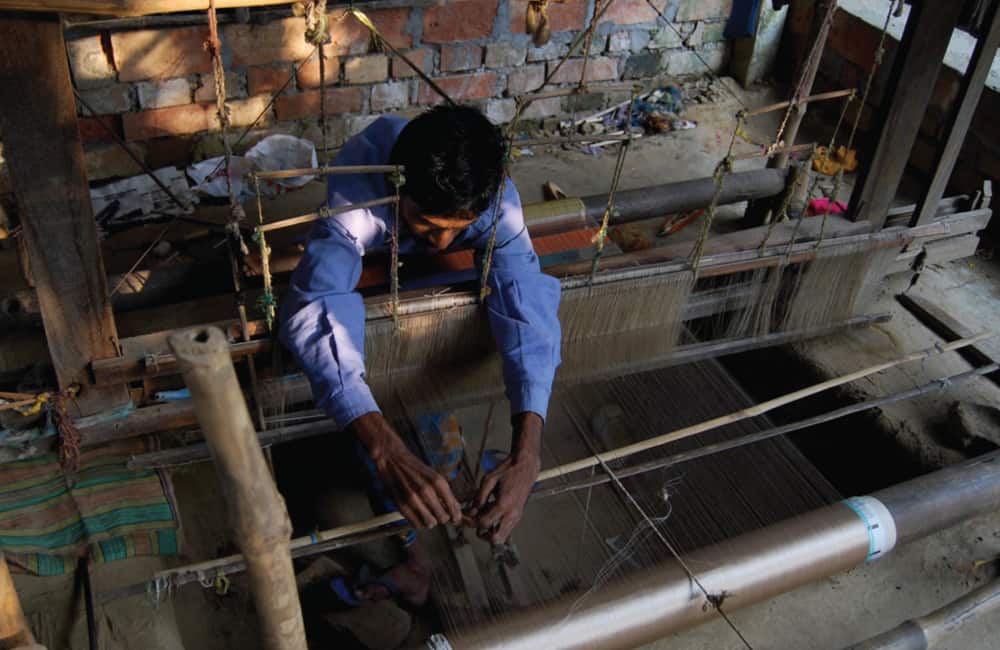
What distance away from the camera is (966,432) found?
2877 millimetres

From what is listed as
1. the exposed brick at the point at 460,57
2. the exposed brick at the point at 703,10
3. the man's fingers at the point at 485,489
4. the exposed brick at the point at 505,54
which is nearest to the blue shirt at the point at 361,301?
the man's fingers at the point at 485,489

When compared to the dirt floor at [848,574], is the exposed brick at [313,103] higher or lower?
higher

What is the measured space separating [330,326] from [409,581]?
902 millimetres

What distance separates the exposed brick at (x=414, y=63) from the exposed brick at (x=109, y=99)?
52.6 inches

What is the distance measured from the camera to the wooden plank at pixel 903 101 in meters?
2.62

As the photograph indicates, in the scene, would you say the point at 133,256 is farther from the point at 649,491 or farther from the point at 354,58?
the point at 649,491

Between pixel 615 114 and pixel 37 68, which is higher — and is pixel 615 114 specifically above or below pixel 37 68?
below

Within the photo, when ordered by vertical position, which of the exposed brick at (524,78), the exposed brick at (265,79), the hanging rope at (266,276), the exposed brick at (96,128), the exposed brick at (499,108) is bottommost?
the exposed brick at (499,108)

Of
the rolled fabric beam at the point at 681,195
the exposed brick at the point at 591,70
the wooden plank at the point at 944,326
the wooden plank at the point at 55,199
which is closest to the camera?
the wooden plank at the point at 55,199

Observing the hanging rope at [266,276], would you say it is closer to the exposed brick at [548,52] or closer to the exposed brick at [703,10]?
the exposed brick at [548,52]

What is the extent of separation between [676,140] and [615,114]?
404 millimetres

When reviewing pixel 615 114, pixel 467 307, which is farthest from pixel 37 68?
pixel 615 114

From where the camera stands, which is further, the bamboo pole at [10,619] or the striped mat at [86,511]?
the striped mat at [86,511]

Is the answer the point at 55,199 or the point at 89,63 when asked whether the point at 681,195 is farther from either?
the point at 89,63
